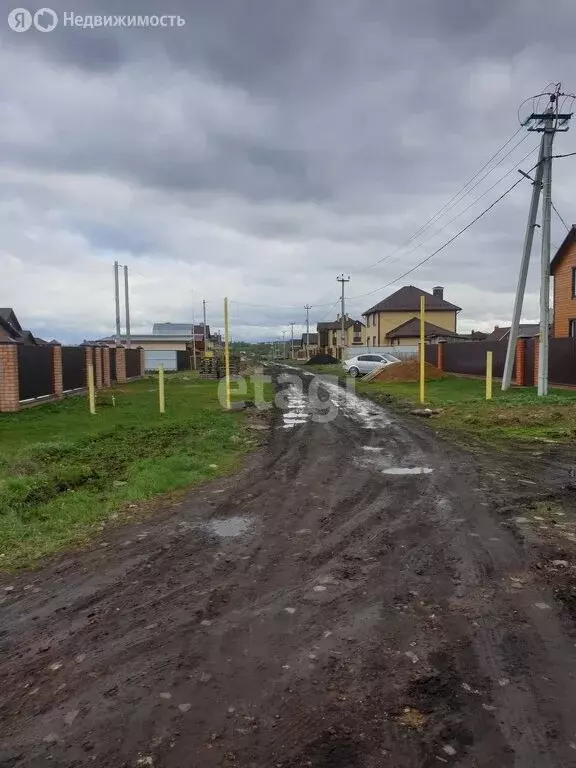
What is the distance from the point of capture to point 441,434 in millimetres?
12211

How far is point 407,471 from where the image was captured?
27.7ft

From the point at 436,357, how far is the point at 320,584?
33044 millimetres

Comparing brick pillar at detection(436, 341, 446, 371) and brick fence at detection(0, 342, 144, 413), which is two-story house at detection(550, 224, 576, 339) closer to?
brick pillar at detection(436, 341, 446, 371)

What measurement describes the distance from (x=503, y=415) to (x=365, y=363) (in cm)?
2048

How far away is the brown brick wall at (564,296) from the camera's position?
95.7 feet

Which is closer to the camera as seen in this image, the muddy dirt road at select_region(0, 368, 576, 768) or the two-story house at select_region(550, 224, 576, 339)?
the muddy dirt road at select_region(0, 368, 576, 768)

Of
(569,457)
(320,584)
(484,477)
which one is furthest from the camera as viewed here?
(569,457)

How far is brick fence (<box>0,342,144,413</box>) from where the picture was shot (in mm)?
15562

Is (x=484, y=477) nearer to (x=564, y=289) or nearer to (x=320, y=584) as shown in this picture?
(x=320, y=584)

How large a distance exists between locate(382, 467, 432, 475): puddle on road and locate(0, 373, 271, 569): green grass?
2496 mm

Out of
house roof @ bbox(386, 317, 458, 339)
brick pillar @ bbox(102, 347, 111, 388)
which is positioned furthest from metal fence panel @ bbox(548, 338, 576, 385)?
house roof @ bbox(386, 317, 458, 339)

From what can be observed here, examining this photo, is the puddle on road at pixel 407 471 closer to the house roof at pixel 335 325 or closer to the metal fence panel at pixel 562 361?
the metal fence panel at pixel 562 361

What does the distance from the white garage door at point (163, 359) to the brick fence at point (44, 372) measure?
2527 centimetres

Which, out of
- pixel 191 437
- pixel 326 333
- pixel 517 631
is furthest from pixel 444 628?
pixel 326 333
